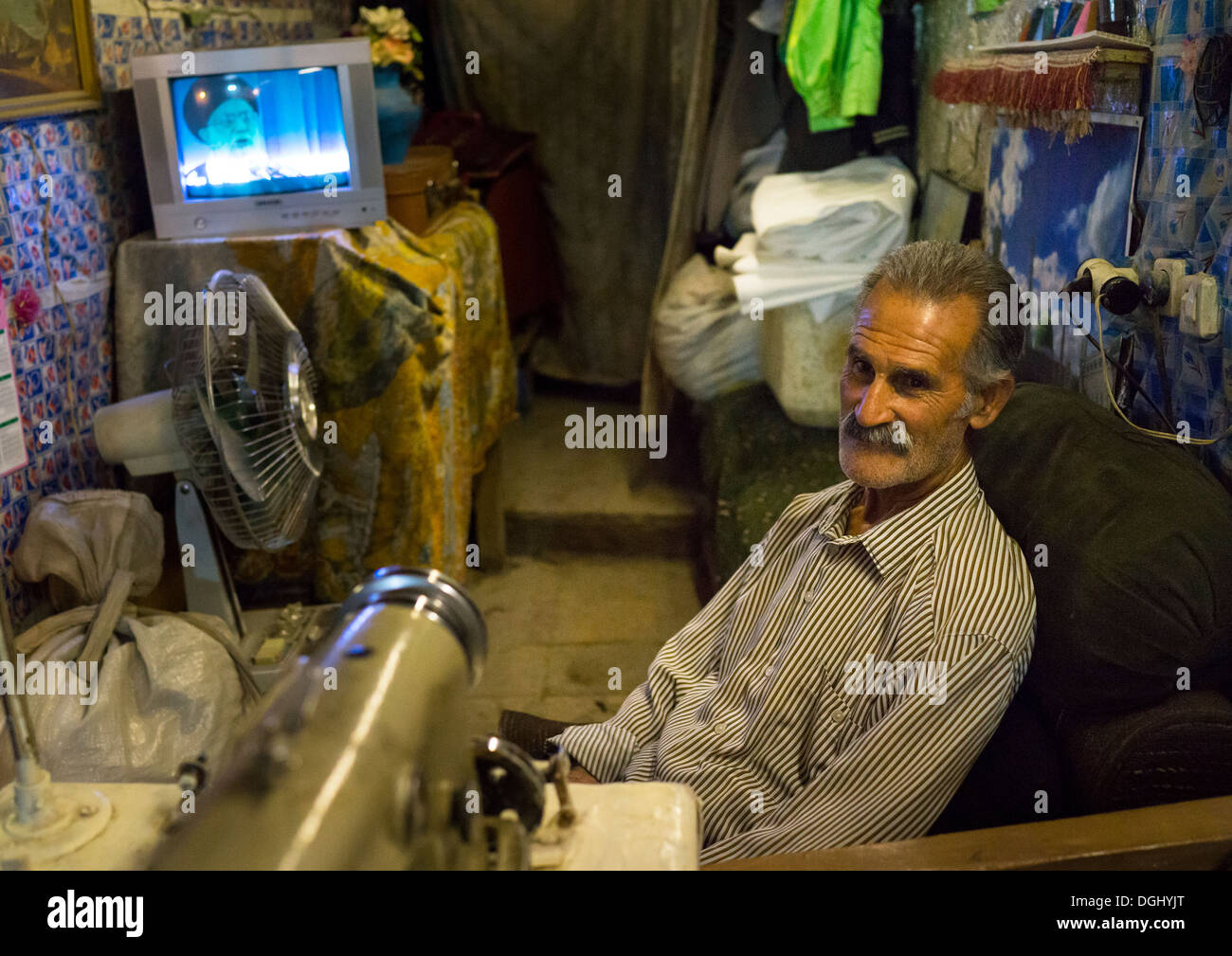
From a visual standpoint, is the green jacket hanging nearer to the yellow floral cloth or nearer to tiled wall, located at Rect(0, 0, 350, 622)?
the yellow floral cloth

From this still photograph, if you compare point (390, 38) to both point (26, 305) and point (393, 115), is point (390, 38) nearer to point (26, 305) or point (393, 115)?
point (393, 115)

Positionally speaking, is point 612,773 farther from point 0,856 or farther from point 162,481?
point 162,481

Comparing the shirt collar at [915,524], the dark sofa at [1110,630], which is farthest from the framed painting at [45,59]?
the dark sofa at [1110,630]

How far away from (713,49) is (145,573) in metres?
2.97

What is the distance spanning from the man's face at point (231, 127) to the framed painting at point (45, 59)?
11.3 inches

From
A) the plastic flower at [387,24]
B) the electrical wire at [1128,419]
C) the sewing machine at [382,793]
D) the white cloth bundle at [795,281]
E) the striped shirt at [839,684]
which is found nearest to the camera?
the sewing machine at [382,793]

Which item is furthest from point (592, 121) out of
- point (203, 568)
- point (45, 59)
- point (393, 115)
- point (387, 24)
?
point (203, 568)

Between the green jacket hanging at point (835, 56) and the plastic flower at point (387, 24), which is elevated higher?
the plastic flower at point (387, 24)

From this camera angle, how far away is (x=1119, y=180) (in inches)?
70.4

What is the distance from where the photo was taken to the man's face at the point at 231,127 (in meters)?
2.71

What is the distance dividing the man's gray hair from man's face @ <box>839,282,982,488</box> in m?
0.01

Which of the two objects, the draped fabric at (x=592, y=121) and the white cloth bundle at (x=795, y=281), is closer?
the white cloth bundle at (x=795, y=281)

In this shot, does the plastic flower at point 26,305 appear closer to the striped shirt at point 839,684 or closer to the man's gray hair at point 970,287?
the striped shirt at point 839,684

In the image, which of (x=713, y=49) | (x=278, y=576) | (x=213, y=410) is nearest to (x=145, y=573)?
(x=213, y=410)
